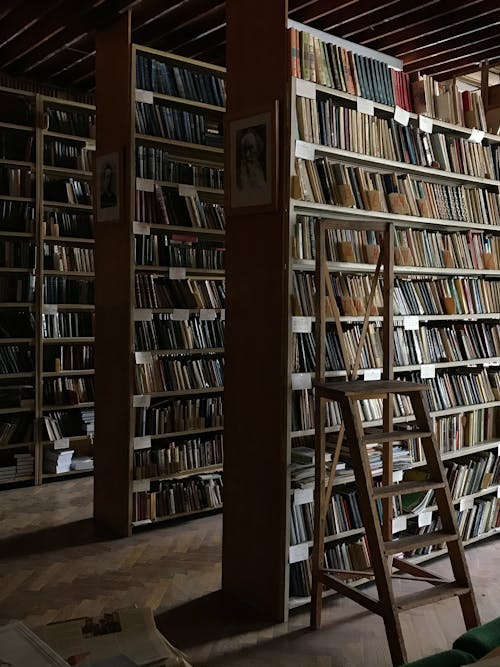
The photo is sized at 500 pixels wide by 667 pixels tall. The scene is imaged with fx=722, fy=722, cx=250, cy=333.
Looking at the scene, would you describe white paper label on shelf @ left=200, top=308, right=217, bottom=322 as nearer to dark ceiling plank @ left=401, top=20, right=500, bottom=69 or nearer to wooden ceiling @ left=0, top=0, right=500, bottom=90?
wooden ceiling @ left=0, top=0, right=500, bottom=90

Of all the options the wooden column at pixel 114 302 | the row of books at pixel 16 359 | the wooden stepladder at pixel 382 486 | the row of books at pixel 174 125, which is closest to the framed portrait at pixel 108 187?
the wooden column at pixel 114 302

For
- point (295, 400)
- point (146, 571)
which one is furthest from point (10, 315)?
point (295, 400)

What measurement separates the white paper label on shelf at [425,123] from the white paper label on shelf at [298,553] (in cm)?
237

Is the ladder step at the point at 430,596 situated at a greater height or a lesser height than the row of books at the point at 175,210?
lesser

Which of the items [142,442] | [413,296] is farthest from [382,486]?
[142,442]

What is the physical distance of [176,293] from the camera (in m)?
4.95

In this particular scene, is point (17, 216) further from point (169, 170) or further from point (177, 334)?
point (177, 334)

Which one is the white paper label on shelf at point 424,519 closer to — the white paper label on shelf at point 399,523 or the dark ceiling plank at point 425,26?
the white paper label on shelf at point 399,523

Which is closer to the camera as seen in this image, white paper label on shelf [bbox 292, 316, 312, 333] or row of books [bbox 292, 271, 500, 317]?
white paper label on shelf [bbox 292, 316, 312, 333]

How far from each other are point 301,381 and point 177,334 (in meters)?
1.70

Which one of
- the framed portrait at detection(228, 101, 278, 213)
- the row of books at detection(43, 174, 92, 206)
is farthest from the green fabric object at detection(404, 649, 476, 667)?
the row of books at detection(43, 174, 92, 206)

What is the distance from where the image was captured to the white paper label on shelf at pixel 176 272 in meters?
4.86

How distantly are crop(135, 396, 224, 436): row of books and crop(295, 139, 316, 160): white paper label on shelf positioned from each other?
6.76 feet

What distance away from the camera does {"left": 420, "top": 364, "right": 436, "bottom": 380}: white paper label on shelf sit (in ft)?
13.5
